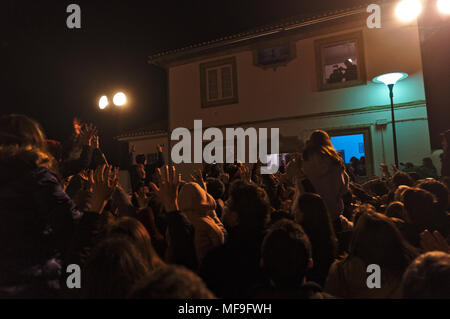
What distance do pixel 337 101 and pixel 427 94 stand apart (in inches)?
102

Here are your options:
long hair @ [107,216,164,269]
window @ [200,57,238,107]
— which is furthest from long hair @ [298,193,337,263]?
window @ [200,57,238,107]

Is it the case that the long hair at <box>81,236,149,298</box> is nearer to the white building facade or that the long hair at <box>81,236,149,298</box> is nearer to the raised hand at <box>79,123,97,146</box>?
the raised hand at <box>79,123,97,146</box>

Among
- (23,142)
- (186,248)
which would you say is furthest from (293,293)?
(23,142)

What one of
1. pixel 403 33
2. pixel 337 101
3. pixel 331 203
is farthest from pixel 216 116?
pixel 331 203

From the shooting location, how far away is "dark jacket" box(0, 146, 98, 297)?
176 cm

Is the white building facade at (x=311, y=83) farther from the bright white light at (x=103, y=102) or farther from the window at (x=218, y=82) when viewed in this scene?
the bright white light at (x=103, y=102)

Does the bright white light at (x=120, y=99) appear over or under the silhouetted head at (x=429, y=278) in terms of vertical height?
over

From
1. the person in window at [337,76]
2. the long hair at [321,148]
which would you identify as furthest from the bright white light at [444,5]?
the long hair at [321,148]

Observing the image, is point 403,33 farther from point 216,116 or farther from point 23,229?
point 23,229

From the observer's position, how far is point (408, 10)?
9.88 metres

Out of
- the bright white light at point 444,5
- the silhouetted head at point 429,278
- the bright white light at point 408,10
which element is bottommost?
the silhouetted head at point 429,278

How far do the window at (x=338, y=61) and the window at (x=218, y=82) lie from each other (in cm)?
326

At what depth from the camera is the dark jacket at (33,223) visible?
5.78ft

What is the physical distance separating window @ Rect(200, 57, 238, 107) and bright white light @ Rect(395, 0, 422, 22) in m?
5.72
